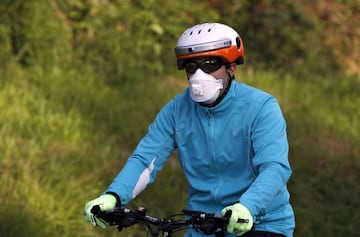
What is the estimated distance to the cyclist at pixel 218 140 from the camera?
4.06m

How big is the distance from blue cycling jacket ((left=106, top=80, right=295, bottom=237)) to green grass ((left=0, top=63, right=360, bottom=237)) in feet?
7.71

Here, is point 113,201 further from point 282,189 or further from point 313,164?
point 313,164

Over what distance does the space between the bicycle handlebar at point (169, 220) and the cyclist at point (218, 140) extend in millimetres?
101

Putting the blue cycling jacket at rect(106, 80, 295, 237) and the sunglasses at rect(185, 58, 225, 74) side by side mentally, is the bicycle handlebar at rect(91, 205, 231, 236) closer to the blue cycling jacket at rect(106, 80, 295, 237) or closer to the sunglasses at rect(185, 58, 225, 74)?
the blue cycling jacket at rect(106, 80, 295, 237)

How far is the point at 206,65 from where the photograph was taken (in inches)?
162

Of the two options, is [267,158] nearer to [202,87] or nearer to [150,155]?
[202,87]

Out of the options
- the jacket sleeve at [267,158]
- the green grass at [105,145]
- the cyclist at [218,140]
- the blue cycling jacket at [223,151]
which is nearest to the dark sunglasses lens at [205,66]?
the cyclist at [218,140]

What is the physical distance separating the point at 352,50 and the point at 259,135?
8.86m

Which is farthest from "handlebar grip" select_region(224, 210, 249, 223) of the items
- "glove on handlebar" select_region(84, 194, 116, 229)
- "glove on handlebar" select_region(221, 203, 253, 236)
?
"glove on handlebar" select_region(84, 194, 116, 229)

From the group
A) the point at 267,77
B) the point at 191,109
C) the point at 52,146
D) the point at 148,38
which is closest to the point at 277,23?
the point at 267,77

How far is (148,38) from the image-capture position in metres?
10.6

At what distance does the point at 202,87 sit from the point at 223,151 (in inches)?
12.9


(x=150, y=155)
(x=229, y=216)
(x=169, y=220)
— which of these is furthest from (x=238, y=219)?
(x=150, y=155)

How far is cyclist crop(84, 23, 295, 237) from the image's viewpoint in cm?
406
